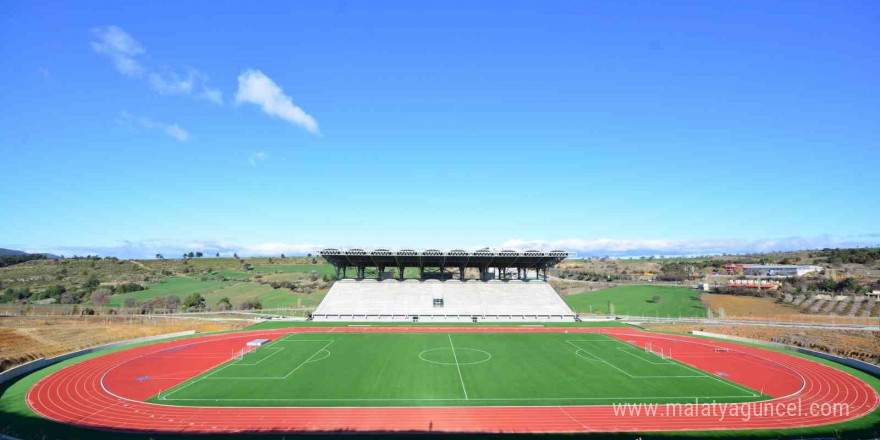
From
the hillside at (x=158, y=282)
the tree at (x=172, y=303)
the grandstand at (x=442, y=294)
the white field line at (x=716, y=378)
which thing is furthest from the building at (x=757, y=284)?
the tree at (x=172, y=303)

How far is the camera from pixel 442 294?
5388cm

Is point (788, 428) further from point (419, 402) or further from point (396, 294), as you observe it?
point (396, 294)

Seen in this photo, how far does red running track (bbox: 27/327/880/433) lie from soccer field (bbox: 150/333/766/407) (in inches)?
44.7

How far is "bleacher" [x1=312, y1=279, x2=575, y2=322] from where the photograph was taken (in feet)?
162

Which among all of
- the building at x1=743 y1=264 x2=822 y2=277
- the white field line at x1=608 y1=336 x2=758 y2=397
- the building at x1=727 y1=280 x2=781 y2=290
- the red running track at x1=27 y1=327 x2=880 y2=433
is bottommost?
the white field line at x1=608 y1=336 x2=758 y2=397

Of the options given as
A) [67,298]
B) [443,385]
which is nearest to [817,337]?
[443,385]

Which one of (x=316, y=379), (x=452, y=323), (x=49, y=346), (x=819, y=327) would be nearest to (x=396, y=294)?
(x=452, y=323)

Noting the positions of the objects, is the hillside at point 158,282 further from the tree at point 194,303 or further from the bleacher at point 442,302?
the bleacher at point 442,302

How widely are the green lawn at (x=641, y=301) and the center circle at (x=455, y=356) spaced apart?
36780 mm

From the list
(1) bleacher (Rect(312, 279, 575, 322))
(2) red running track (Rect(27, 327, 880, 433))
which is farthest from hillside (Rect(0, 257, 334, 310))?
(2) red running track (Rect(27, 327, 880, 433))

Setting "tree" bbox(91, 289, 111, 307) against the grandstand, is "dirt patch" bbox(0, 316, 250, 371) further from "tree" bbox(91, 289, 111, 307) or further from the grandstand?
"tree" bbox(91, 289, 111, 307)

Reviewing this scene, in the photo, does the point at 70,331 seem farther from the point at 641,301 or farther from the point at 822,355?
the point at 641,301

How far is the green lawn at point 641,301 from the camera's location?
61812 millimetres

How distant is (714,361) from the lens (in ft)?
100
